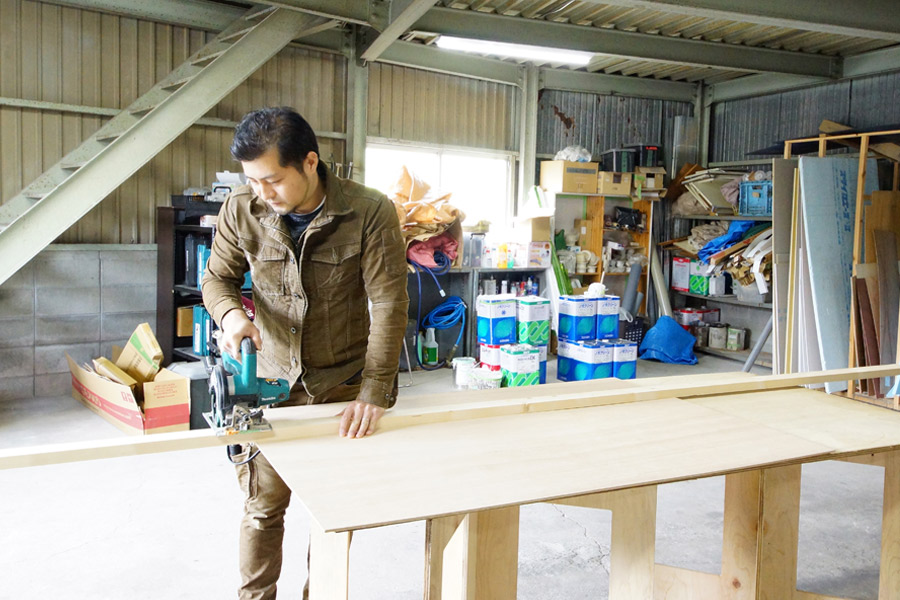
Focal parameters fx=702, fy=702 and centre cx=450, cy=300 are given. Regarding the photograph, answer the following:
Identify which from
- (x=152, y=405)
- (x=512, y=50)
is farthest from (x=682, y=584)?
(x=512, y=50)

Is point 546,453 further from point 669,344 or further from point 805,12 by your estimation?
point 669,344

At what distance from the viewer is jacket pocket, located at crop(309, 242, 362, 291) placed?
7.30ft

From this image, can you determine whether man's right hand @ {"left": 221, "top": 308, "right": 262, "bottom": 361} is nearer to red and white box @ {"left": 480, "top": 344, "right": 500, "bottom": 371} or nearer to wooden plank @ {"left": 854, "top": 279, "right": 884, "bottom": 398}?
red and white box @ {"left": 480, "top": 344, "right": 500, "bottom": 371}

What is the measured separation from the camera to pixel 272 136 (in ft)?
6.45

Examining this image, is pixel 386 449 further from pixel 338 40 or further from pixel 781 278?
pixel 338 40

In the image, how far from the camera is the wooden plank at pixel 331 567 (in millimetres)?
1576

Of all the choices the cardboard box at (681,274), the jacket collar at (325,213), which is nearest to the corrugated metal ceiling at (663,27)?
the cardboard box at (681,274)

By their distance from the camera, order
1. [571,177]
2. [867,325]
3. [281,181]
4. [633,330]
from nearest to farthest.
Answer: [281,181] < [867,325] < [571,177] < [633,330]

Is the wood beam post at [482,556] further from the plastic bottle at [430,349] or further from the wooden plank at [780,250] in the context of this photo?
the plastic bottle at [430,349]

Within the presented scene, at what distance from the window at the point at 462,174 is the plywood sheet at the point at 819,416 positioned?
5.02m

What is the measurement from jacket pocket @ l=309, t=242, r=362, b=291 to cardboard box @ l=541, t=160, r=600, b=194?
18.7 feet

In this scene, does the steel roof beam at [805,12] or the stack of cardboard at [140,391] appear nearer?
the stack of cardboard at [140,391]

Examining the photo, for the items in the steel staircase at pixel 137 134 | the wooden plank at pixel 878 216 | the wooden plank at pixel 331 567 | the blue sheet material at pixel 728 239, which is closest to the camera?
the wooden plank at pixel 331 567

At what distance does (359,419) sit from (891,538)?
1.96 metres
